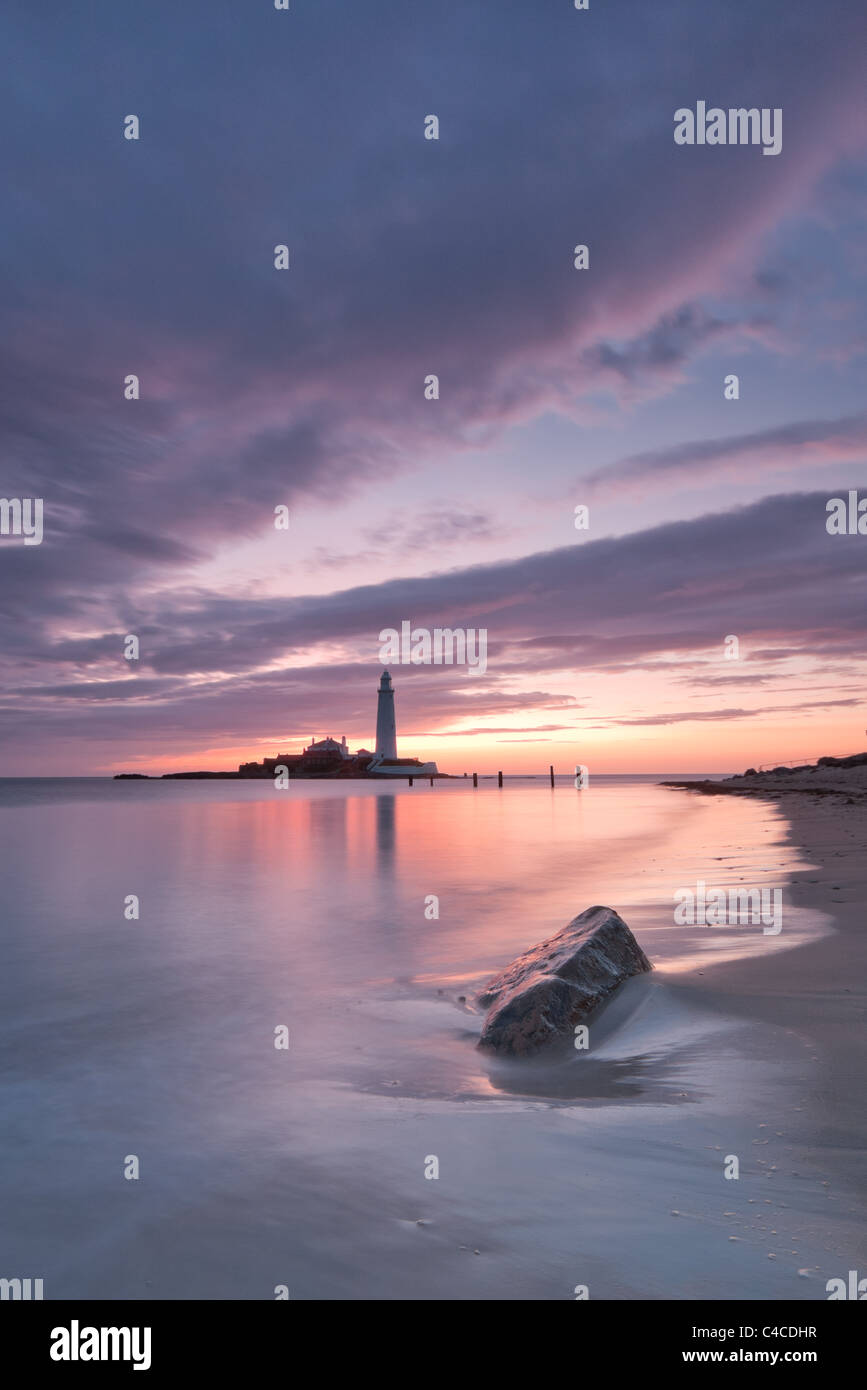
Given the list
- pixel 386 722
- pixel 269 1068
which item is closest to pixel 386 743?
pixel 386 722

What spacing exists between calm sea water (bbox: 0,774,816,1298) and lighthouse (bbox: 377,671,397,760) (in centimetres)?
12795

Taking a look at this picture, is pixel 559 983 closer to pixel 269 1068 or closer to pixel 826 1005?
pixel 826 1005

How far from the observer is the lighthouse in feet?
480

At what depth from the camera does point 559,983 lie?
6.41 meters

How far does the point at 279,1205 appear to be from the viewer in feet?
12.8

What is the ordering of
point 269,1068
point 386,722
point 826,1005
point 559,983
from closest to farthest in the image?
point 826,1005
point 269,1068
point 559,983
point 386,722

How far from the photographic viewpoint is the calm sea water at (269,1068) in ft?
11.9

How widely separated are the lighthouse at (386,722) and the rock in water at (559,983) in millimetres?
138453

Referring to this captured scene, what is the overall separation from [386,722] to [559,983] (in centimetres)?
14487

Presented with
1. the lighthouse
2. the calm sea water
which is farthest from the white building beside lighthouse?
the calm sea water

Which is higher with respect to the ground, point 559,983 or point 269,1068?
point 559,983

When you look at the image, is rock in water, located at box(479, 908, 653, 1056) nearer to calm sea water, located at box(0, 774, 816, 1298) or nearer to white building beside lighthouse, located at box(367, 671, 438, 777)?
calm sea water, located at box(0, 774, 816, 1298)

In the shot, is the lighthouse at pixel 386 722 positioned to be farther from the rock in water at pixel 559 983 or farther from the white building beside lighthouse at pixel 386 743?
the rock in water at pixel 559 983
